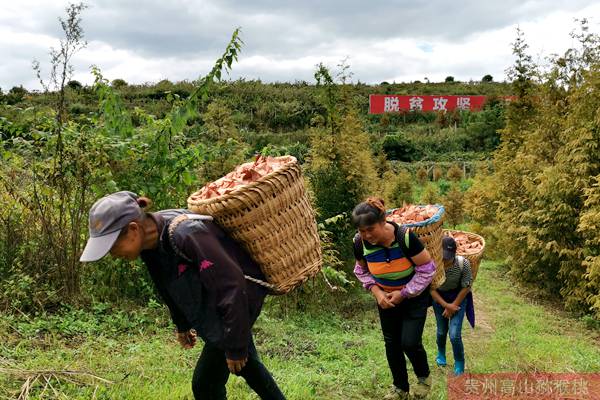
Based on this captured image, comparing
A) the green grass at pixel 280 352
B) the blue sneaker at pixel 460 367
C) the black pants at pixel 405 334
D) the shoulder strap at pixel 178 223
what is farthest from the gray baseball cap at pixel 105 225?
the blue sneaker at pixel 460 367

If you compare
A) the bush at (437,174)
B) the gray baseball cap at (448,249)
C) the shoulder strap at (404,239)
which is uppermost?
the shoulder strap at (404,239)

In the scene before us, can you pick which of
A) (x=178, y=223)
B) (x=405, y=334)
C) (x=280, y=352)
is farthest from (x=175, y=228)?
(x=280, y=352)

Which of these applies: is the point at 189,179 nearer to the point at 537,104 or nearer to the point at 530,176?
the point at 530,176

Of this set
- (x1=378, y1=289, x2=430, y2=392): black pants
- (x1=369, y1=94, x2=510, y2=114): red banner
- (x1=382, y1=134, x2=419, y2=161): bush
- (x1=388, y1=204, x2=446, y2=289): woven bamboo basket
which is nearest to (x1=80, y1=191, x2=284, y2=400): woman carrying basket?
(x1=378, y1=289, x2=430, y2=392): black pants

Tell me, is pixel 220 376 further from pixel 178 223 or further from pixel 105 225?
pixel 105 225

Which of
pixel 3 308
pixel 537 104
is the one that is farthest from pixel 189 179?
pixel 537 104

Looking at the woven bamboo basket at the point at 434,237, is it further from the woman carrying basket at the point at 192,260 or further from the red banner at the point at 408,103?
the red banner at the point at 408,103

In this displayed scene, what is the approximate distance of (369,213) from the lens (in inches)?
128

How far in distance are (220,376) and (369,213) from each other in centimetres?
135

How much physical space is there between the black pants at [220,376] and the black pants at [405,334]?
3.97 ft

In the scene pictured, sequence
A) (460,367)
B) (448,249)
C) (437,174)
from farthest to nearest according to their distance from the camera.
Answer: (437,174) → (460,367) → (448,249)

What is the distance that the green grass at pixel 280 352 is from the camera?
11.6ft

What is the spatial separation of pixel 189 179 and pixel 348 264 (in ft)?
12.9

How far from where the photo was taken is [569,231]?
348 inches
